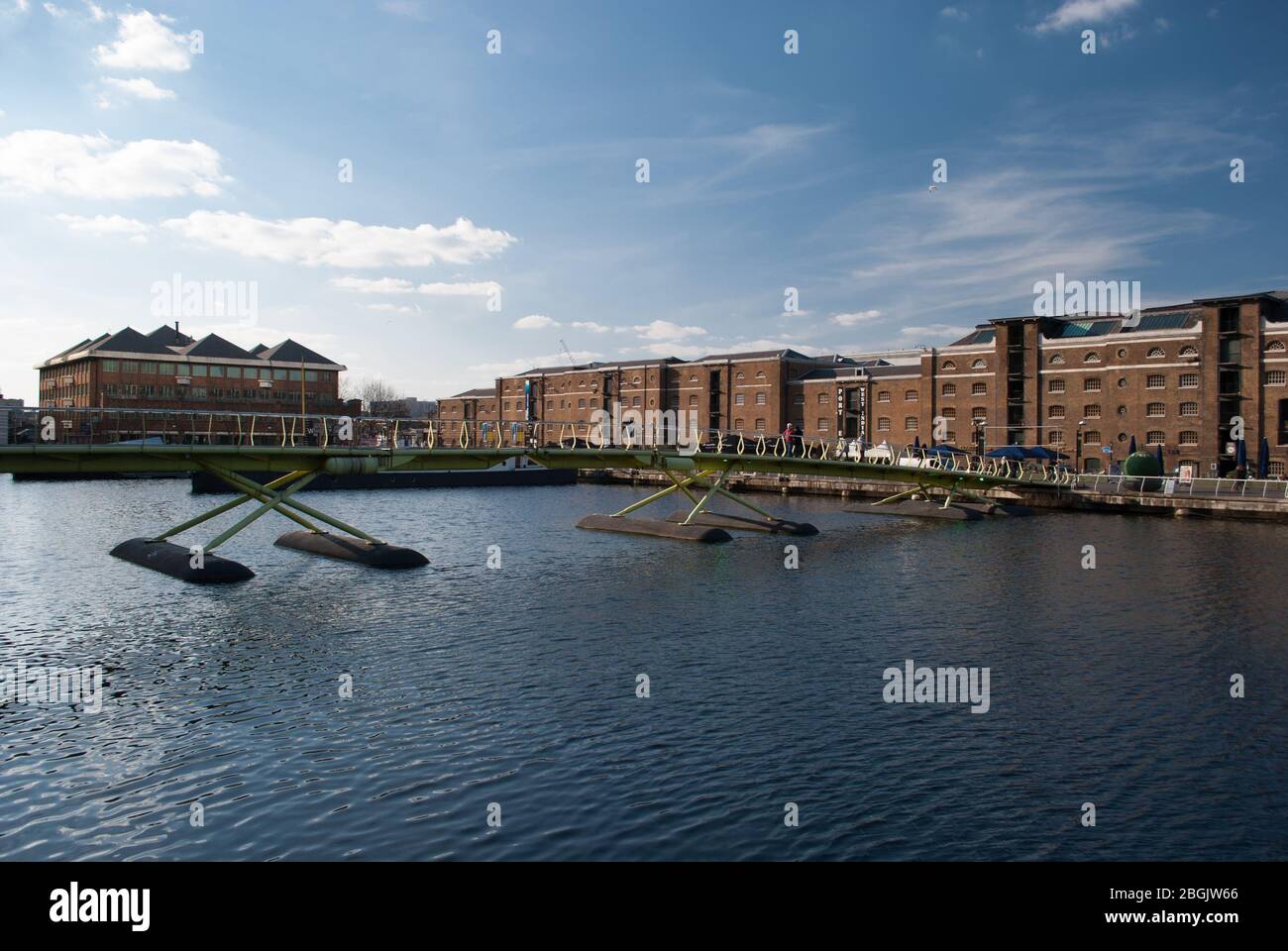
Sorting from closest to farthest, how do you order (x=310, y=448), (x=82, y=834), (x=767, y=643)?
(x=82, y=834)
(x=767, y=643)
(x=310, y=448)

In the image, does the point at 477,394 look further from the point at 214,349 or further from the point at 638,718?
the point at 638,718

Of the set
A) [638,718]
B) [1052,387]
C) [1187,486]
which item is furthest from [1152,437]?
[638,718]

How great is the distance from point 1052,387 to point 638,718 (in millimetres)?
80256

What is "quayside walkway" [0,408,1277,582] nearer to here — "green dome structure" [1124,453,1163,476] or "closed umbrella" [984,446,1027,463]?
"closed umbrella" [984,446,1027,463]

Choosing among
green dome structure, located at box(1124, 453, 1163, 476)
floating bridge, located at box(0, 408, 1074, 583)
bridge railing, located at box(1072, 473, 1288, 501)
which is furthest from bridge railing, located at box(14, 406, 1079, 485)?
green dome structure, located at box(1124, 453, 1163, 476)

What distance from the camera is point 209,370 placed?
11469 centimetres

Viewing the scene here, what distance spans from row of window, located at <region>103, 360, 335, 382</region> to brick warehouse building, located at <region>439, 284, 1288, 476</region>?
145ft

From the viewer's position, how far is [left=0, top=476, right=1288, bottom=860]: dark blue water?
11.1m

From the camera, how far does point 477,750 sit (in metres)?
13.5

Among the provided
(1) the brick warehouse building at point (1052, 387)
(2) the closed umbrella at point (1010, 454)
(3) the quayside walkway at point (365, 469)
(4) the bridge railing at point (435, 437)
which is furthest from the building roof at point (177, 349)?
(2) the closed umbrella at point (1010, 454)
